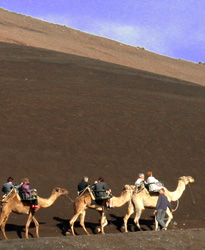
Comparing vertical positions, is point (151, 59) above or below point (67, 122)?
above

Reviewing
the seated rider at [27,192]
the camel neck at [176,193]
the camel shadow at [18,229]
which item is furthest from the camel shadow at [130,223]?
the seated rider at [27,192]

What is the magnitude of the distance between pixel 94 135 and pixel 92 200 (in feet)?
35.4

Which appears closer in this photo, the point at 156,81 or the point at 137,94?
the point at 137,94

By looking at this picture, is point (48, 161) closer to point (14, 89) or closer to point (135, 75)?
point (14, 89)

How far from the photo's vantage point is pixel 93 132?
28.3 meters

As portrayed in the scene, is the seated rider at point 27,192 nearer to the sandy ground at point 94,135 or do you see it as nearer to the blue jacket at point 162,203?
the sandy ground at point 94,135

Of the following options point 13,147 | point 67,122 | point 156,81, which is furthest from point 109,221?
point 156,81

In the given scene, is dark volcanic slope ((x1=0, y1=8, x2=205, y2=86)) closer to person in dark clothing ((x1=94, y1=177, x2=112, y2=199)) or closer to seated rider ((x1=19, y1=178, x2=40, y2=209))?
person in dark clothing ((x1=94, y1=177, x2=112, y2=199))

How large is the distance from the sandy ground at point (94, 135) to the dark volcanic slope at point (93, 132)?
0.04 meters

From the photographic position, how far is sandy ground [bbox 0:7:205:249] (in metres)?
20.8

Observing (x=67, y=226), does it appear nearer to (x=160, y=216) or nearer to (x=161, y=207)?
(x=160, y=216)

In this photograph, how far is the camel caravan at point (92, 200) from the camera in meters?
16.3

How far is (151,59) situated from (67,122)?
125ft

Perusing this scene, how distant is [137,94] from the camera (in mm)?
35000
